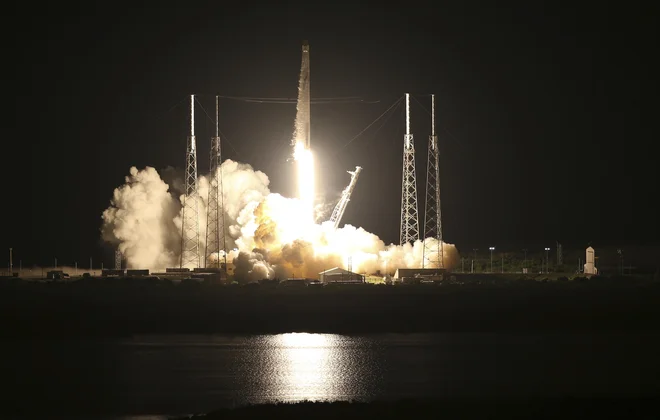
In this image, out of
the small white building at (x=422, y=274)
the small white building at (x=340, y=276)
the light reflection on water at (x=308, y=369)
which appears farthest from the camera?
the small white building at (x=422, y=274)

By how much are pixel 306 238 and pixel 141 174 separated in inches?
694

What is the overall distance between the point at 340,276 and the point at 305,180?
26.8 ft

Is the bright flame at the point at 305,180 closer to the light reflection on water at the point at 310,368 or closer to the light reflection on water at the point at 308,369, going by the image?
the light reflection on water at the point at 310,368

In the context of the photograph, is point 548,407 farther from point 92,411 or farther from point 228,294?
point 228,294

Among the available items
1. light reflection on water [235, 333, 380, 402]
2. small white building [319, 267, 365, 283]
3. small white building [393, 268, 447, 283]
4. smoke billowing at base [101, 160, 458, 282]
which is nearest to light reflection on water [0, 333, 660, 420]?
light reflection on water [235, 333, 380, 402]

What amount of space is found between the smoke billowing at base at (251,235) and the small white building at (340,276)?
9.34 feet

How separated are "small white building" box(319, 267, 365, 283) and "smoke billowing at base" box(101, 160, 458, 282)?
2.85m

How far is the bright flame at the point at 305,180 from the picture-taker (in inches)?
3346

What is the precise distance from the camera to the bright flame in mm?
85000

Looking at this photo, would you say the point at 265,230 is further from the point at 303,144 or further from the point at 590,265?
the point at 590,265

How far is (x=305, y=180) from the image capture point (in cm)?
8550

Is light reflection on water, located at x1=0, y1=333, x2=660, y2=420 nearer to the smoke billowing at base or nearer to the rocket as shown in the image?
the smoke billowing at base

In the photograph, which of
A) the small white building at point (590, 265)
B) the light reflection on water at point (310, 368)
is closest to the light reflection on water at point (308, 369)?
the light reflection on water at point (310, 368)

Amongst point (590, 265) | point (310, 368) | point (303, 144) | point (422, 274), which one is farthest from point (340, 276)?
point (310, 368)
